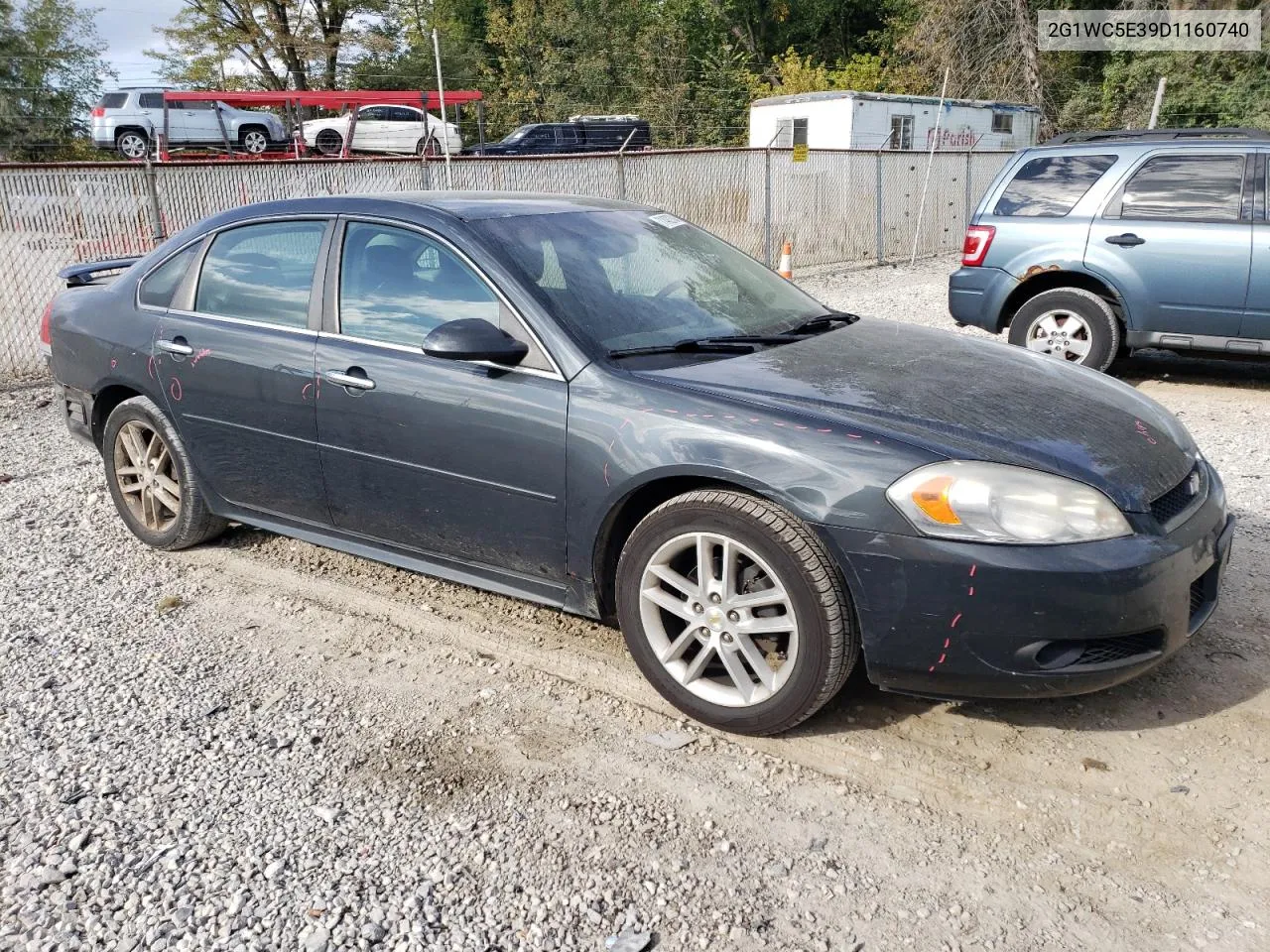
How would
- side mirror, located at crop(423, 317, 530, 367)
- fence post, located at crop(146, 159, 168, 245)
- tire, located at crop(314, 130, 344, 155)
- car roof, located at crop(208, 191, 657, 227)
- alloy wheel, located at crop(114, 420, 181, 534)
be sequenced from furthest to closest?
1. tire, located at crop(314, 130, 344, 155)
2. fence post, located at crop(146, 159, 168, 245)
3. alloy wheel, located at crop(114, 420, 181, 534)
4. car roof, located at crop(208, 191, 657, 227)
5. side mirror, located at crop(423, 317, 530, 367)

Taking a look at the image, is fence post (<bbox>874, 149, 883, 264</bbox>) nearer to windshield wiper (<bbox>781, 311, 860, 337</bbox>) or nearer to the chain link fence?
the chain link fence

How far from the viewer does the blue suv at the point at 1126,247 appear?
290 inches

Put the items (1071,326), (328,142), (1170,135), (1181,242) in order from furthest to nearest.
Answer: (328,142) → (1071,326) → (1170,135) → (1181,242)

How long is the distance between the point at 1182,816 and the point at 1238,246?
19.0 ft

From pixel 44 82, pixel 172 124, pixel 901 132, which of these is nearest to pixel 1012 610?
pixel 901 132

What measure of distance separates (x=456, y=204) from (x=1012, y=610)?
2553mm

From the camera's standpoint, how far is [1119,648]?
2975 millimetres

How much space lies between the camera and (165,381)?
4.58 m

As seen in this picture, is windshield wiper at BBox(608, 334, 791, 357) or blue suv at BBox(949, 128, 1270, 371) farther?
blue suv at BBox(949, 128, 1270, 371)

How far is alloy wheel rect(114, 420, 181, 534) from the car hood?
2648 millimetres

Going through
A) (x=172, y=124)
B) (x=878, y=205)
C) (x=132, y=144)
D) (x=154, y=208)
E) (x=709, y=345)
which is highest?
(x=172, y=124)

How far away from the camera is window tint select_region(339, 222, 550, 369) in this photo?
3.71 metres

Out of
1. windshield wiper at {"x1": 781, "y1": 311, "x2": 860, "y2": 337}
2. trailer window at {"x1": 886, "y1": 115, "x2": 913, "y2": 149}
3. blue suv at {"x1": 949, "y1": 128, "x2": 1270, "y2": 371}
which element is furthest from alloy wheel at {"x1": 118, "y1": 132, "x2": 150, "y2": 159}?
windshield wiper at {"x1": 781, "y1": 311, "x2": 860, "y2": 337}

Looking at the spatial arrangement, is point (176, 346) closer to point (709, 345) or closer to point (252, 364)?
point (252, 364)
